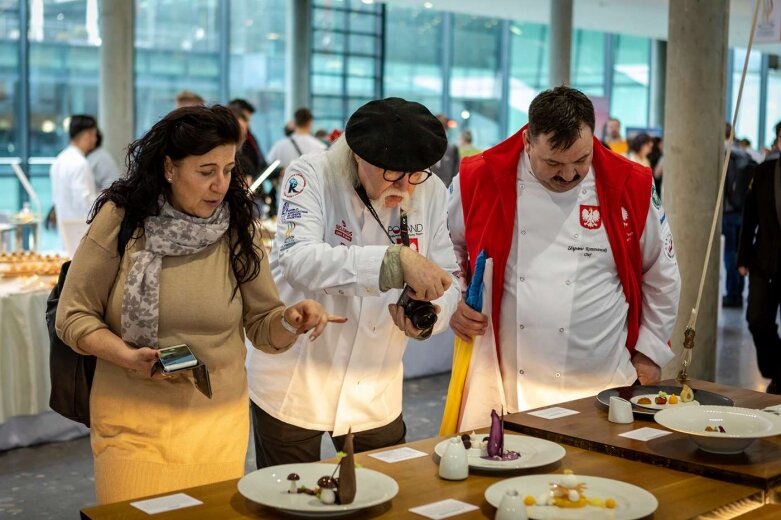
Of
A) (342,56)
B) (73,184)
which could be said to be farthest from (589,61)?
(73,184)

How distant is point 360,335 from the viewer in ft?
8.43

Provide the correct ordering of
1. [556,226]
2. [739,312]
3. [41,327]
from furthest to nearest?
[739,312], [41,327], [556,226]

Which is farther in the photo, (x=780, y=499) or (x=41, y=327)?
(x=41, y=327)

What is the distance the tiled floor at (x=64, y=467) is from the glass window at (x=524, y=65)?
42.5 feet

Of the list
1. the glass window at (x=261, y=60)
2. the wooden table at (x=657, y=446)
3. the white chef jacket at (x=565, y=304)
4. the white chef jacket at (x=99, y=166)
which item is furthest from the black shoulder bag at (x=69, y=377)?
the glass window at (x=261, y=60)

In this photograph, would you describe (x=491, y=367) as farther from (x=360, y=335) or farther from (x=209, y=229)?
(x=209, y=229)

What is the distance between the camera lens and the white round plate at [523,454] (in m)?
2.02

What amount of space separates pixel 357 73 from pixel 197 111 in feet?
45.5

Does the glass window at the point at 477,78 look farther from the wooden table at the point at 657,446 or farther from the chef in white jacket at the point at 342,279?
the wooden table at the point at 657,446

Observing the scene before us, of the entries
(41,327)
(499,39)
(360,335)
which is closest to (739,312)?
(41,327)

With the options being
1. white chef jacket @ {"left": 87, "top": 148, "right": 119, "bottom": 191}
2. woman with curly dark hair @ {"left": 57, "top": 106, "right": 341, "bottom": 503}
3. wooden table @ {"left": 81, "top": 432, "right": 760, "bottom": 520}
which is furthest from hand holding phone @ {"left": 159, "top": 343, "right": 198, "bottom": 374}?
white chef jacket @ {"left": 87, "top": 148, "right": 119, "bottom": 191}

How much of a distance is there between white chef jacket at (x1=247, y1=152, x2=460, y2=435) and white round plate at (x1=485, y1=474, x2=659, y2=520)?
70 cm

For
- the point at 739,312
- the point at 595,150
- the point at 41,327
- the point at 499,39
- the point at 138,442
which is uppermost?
the point at 499,39

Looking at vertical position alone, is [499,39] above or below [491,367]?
above
